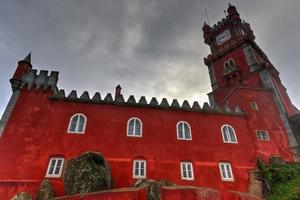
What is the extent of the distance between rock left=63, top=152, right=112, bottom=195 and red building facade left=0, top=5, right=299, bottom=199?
6.30 ft

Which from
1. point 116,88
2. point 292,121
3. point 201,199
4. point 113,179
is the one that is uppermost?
point 116,88

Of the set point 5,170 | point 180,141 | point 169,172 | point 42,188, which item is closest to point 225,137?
point 180,141

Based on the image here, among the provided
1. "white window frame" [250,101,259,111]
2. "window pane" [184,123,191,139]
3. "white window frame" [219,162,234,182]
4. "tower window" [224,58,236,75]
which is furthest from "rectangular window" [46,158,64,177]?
"tower window" [224,58,236,75]

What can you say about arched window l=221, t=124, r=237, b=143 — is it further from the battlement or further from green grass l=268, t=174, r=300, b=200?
the battlement

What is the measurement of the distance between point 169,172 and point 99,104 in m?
8.86

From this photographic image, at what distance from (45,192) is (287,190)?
18.1 m

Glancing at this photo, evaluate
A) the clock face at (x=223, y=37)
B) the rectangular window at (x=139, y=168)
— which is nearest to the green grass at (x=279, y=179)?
the rectangular window at (x=139, y=168)

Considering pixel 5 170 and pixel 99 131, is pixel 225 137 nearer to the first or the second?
pixel 99 131

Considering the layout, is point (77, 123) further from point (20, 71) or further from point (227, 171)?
point (227, 171)

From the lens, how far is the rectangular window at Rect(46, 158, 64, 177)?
1736cm

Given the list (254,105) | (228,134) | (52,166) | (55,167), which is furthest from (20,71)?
(254,105)

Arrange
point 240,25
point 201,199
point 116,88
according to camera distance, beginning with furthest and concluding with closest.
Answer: point 240,25 → point 116,88 → point 201,199

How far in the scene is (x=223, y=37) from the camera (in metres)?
36.9

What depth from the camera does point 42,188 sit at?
16047 mm
